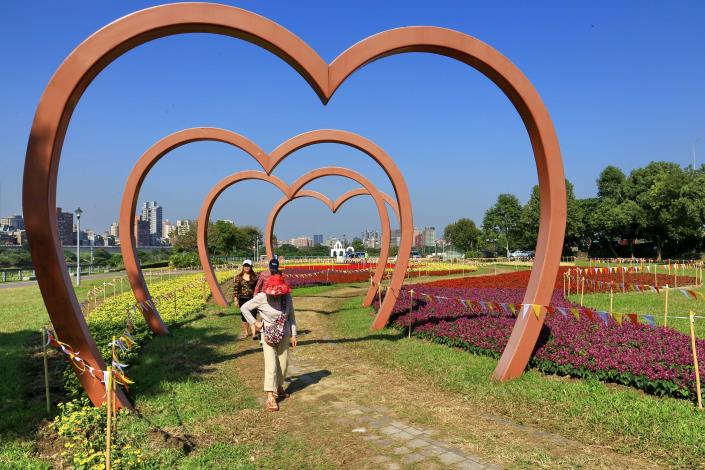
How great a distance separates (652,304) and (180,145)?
534 inches

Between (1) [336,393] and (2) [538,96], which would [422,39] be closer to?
(2) [538,96]

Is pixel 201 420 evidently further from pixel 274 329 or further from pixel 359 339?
pixel 359 339

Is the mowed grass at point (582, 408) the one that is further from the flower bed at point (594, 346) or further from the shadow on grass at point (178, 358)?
the shadow on grass at point (178, 358)

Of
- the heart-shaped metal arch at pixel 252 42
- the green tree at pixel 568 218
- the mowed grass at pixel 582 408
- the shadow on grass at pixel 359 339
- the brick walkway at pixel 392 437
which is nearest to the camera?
the brick walkway at pixel 392 437

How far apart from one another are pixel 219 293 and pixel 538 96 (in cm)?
1219

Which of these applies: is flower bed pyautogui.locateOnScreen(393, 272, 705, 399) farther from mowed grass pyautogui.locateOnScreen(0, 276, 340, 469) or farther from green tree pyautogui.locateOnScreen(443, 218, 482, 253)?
green tree pyautogui.locateOnScreen(443, 218, 482, 253)

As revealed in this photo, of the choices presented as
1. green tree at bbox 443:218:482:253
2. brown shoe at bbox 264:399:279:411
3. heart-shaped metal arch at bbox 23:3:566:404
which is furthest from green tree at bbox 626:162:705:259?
brown shoe at bbox 264:399:279:411

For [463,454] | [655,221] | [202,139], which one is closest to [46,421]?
[463,454]

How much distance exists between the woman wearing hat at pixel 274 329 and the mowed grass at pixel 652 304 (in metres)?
8.77

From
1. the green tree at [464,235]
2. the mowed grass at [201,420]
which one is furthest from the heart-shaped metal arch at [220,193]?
the green tree at [464,235]

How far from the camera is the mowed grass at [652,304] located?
11.4 metres

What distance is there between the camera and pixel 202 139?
→ 11062 millimetres

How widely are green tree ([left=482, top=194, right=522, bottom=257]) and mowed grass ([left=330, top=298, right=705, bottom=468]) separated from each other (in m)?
54.3

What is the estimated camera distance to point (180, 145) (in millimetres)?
10602
